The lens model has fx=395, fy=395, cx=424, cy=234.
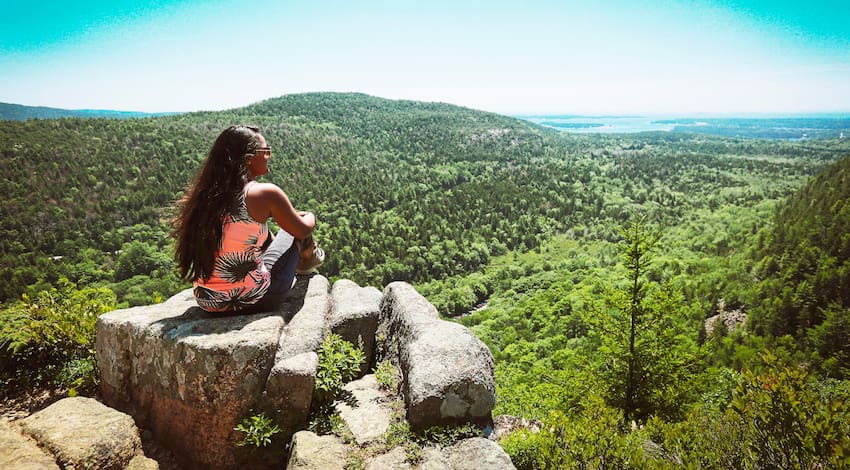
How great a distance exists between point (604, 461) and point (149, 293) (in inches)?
3048

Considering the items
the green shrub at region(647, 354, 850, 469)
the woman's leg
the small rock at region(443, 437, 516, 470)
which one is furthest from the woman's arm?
the green shrub at region(647, 354, 850, 469)

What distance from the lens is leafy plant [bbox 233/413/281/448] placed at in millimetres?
4234

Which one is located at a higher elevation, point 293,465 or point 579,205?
point 293,465

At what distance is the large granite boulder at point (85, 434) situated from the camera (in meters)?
3.87

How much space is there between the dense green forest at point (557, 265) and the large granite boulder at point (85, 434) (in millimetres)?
1848

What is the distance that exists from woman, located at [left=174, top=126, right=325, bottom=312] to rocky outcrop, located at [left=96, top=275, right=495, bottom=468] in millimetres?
444

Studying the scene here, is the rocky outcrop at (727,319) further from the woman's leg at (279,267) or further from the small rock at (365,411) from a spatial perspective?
the woman's leg at (279,267)

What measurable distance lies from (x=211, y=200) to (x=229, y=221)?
1.01 feet

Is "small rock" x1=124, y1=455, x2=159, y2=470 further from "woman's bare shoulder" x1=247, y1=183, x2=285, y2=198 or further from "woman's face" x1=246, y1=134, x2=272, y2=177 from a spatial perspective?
"woman's face" x1=246, y1=134, x2=272, y2=177

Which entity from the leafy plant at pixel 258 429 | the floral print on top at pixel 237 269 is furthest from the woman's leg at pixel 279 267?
the leafy plant at pixel 258 429

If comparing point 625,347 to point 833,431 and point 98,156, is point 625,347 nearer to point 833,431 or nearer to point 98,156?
point 833,431

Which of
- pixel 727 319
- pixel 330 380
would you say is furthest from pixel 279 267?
pixel 727 319

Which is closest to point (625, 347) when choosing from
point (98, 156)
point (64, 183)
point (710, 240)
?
point (710, 240)

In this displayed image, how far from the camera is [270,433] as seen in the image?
4.28 metres
